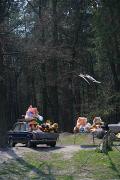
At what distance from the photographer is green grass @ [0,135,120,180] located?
19.5 meters

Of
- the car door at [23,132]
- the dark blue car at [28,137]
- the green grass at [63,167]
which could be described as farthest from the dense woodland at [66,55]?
the green grass at [63,167]

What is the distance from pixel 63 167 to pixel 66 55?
1199 centimetres

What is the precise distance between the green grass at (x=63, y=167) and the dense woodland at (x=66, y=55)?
610 centimetres

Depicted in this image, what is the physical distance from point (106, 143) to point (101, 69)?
2972cm

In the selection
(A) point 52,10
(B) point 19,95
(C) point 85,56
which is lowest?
(B) point 19,95

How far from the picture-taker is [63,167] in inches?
820

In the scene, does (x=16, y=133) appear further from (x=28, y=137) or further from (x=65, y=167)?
(x=65, y=167)

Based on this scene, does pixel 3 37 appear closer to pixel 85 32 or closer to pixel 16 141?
pixel 16 141

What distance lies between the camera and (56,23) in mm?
50656

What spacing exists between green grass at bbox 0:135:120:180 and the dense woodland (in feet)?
20.0

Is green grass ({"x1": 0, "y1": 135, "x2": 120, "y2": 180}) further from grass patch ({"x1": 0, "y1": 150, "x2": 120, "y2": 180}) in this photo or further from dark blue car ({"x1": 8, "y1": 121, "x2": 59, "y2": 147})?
dark blue car ({"x1": 8, "y1": 121, "x2": 59, "y2": 147})

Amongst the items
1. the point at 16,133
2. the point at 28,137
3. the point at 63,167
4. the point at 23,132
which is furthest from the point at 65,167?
the point at 16,133

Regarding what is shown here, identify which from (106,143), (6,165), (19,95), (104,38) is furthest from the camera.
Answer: (19,95)

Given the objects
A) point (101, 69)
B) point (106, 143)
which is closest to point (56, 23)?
point (101, 69)
